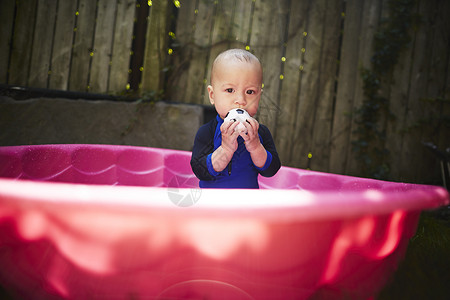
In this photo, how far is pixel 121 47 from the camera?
7.46ft

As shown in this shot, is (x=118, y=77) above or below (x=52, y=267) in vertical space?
above

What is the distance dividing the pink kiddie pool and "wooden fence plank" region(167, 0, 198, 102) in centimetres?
202

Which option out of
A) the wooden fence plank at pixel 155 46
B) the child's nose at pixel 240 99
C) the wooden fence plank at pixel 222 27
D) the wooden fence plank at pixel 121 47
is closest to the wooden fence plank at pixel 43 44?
the wooden fence plank at pixel 121 47

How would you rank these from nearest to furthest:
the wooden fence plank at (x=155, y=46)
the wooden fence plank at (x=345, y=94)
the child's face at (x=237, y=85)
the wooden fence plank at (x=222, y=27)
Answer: the child's face at (x=237, y=85), the wooden fence plank at (x=155, y=46), the wooden fence plank at (x=222, y=27), the wooden fence plank at (x=345, y=94)

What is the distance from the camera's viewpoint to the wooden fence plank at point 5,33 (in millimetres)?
2162

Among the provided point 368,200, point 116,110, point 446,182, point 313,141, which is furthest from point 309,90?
point 368,200

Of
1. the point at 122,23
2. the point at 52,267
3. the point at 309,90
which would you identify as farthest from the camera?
the point at 309,90

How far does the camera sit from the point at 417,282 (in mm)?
866

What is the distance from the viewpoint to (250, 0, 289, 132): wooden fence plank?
2426 mm

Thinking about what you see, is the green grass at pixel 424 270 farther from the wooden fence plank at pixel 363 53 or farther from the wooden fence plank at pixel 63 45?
→ the wooden fence plank at pixel 63 45

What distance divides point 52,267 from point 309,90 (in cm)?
237

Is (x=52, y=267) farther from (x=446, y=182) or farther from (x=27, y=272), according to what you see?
(x=446, y=182)

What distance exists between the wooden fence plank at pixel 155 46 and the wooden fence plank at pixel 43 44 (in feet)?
2.43

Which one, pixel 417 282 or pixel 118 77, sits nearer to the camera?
pixel 417 282
